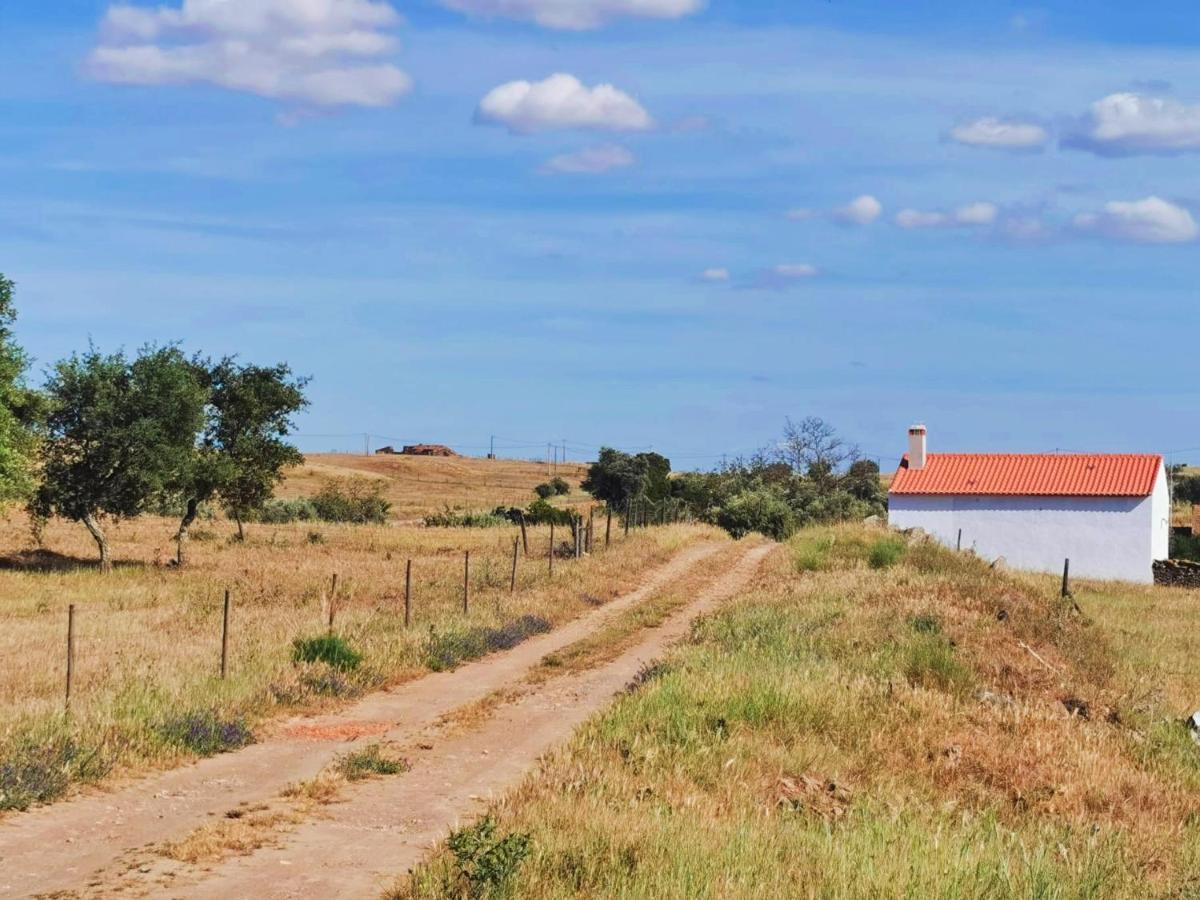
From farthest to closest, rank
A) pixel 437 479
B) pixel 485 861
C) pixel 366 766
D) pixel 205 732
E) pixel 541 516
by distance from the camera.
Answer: pixel 437 479, pixel 541 516, pixel 205 732, pixel 366 766, pixel 485 861

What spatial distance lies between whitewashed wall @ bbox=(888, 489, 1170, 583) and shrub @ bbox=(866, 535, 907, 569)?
17.5m

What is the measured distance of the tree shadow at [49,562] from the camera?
41.2 m

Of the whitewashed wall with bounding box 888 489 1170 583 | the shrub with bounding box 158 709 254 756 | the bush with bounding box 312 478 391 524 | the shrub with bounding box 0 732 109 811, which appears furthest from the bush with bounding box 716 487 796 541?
the shrub with bounding box 0 732 109 811

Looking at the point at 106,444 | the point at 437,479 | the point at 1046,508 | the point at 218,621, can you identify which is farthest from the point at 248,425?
the point at 437,479

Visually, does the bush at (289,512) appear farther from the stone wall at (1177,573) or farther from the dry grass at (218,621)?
the stone wall at (1177,573)

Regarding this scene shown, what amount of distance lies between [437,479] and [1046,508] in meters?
83.5

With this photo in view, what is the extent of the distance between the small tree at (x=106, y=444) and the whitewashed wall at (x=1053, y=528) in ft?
100

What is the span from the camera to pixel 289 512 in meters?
77.4

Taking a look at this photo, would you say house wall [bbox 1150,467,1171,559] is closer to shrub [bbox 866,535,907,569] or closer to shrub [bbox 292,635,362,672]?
shrub [bbox 866,535,907,569]

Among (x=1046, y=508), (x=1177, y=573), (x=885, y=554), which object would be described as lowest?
(x=1177, y=573)

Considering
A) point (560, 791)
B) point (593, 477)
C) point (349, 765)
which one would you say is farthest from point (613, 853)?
point (593, 477)

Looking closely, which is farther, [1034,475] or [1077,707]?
[1034,475]

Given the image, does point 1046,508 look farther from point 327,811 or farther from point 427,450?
point 427,450

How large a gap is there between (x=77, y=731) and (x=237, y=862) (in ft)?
13.3
